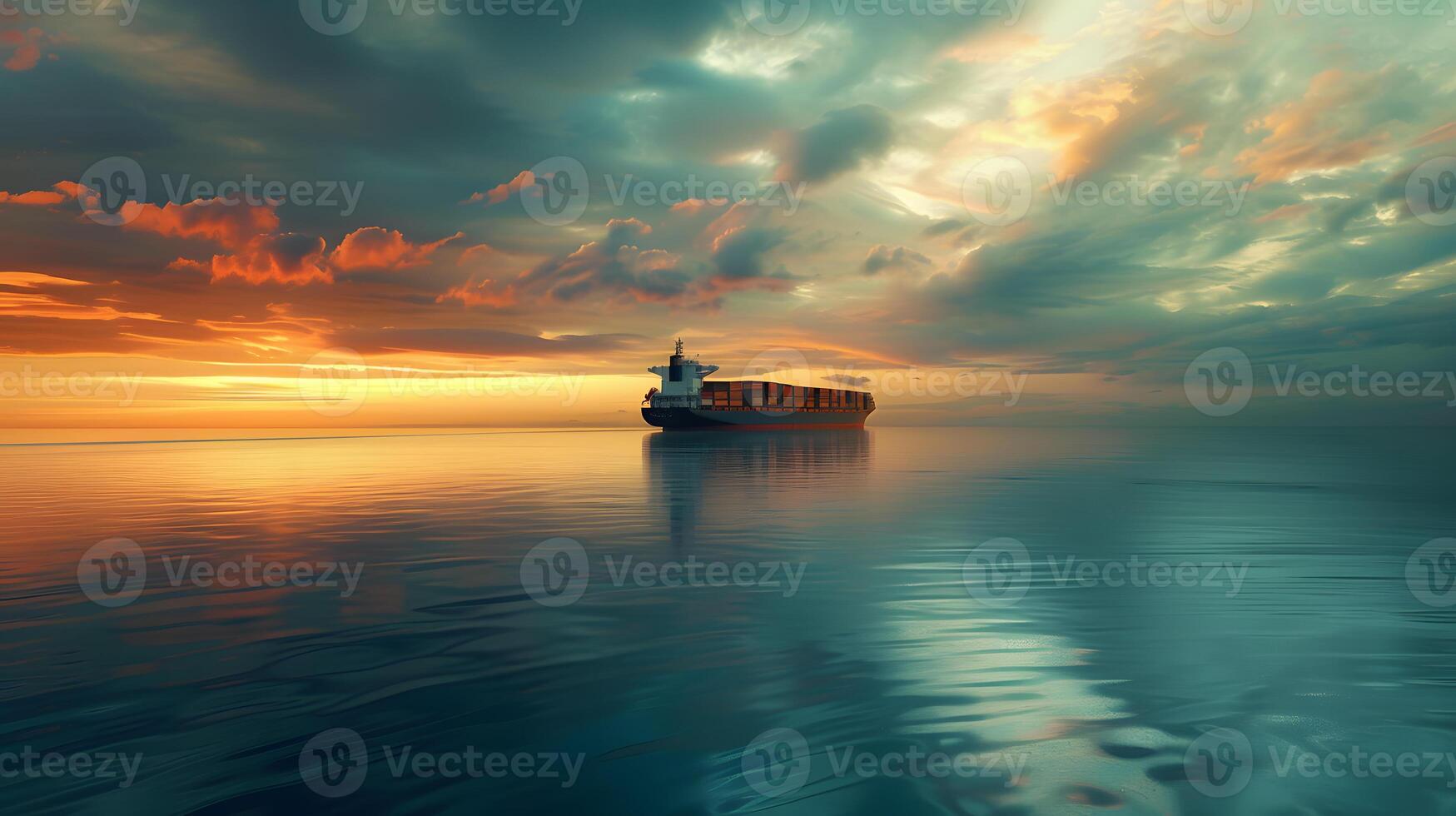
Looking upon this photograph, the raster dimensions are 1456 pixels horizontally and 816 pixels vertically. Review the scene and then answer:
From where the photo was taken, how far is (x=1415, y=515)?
2250 centimetres

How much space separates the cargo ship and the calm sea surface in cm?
12704

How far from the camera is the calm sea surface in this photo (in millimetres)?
5438

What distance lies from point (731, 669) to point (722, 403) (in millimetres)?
145114

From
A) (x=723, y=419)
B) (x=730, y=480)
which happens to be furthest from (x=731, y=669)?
(x=723, y=419)

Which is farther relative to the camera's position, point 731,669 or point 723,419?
point 723,419

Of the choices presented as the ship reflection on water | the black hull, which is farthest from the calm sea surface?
the black hull

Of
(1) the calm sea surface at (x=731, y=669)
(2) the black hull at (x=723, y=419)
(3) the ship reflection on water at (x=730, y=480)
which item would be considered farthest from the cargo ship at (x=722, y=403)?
(1) the calm sea surface at (x=731, y=669)

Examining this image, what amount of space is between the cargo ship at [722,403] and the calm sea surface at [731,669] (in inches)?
5002

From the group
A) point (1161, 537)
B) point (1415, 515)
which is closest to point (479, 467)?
point (1161, 537)

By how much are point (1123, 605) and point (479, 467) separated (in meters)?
41.5

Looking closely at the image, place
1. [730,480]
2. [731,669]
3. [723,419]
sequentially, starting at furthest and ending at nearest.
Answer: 1. [723,419]
2. [730,480]
3. [731,669]

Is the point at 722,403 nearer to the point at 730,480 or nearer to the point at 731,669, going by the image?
the point at 730,480

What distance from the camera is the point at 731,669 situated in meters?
8.08

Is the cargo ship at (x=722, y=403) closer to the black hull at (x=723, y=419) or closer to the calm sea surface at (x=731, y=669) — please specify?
the black hull at (x=723, y=419)
